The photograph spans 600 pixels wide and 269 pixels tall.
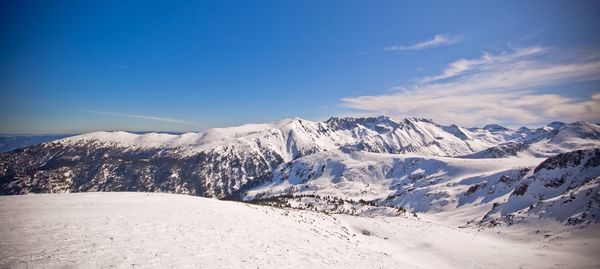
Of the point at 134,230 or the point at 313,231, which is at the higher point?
A: the point at 134,230

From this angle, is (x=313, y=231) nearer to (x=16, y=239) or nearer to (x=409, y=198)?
(x=16, y=239)

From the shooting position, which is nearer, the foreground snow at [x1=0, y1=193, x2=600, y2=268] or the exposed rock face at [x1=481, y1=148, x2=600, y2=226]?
the foreground snow at [x1=0, y1=193, x2=600, y2=268]

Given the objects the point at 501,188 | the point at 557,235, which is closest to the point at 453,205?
the point at 501,188

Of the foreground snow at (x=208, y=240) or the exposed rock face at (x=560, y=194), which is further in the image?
the exposed rock face at (x=560, y=194)

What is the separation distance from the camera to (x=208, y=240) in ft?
72.9

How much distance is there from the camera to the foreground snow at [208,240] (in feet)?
58.8

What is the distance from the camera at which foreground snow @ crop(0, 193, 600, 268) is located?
58.8 ft

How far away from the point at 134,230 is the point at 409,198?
591 ft

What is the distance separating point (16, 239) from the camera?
1816 centimetres

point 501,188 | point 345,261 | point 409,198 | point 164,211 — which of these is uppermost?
point 164,211

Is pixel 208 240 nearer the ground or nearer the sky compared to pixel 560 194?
nearer the sky

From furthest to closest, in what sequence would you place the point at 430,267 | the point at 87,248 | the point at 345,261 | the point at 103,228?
the point at 430,267 → the point at 345,261 → the point at 103,228 → the point at 87,248

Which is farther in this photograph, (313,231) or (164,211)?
(313,231)

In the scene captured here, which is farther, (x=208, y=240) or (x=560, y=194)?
(x=560, y=194)
